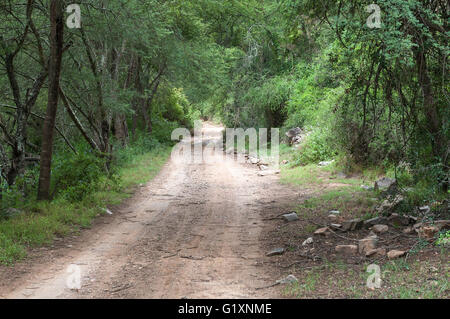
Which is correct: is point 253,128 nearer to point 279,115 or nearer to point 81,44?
point 279,115

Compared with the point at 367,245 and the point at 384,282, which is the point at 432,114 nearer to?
the point at 367,245

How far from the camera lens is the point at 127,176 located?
1552 cm

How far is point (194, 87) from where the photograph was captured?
2344cm

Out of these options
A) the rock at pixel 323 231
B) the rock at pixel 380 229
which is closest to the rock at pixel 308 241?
the rock at pixel 323 231

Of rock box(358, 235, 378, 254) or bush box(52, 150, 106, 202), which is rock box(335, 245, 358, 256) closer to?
rock box(358, 235, 378, 254)

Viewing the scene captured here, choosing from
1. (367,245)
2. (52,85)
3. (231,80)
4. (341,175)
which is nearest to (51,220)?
(52,85)

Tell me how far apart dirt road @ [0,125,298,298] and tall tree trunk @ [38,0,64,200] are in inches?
65.7

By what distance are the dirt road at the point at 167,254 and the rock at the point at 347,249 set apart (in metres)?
1.17

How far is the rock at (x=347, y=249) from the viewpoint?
643 centimetres

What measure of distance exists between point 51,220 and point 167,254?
120 inches

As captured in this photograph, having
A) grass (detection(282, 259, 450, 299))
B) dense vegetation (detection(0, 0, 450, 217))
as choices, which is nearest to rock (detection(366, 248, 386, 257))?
grass (detection(282, 259, 450, 299))

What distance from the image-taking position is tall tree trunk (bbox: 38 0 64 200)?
8.90 meters

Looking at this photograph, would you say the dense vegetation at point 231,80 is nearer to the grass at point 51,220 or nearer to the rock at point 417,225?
the grass at point 51,220
